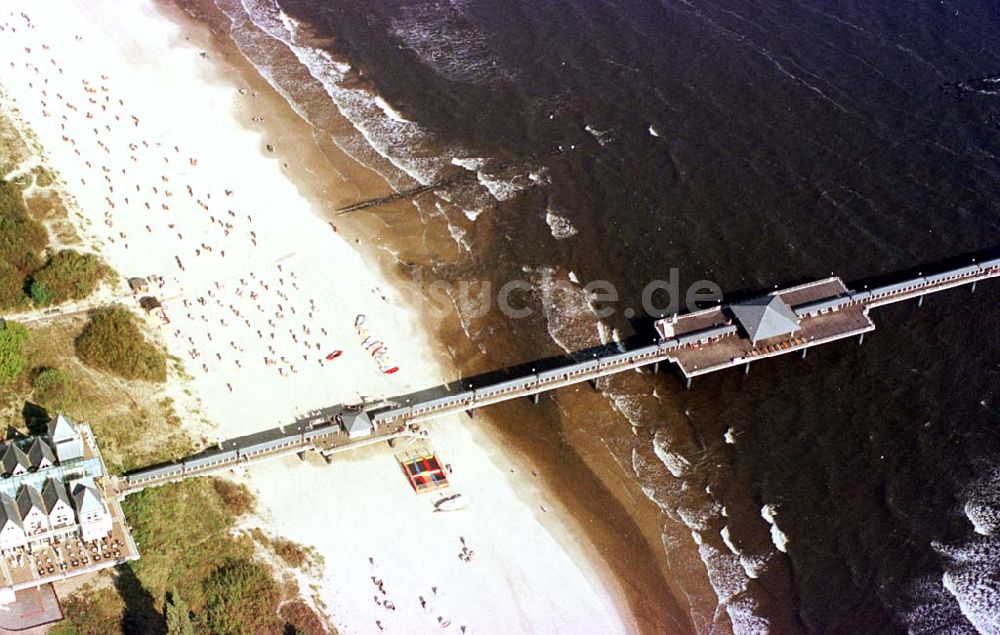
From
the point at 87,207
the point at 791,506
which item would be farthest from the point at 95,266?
the point at 791,506

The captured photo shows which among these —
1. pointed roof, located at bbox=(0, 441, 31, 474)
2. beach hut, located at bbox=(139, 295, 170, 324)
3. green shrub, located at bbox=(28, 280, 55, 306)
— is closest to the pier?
pointed roof, located at bbox=(0, 441, 31, 474)

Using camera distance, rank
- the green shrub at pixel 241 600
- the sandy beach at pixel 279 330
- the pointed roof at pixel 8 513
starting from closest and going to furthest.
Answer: the pointed roof at pixel 8 513, the green shrub at pixel 241 600, the sandy beach at pixel 279 330

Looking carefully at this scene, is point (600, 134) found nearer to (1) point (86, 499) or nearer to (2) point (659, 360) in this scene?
(2) point (659, 360)

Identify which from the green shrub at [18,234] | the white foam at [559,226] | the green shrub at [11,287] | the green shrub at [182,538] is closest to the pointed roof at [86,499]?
the green shrub at [182,538]

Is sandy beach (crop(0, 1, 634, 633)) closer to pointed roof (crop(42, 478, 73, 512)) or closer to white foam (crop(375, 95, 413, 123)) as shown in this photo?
pointed roof (crop(42, 478, 73, 512))

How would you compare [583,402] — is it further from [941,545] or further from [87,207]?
[87,207]

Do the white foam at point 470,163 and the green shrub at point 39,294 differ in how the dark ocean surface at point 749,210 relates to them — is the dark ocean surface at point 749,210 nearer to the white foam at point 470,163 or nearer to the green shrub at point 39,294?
the white foam at point 470,163
